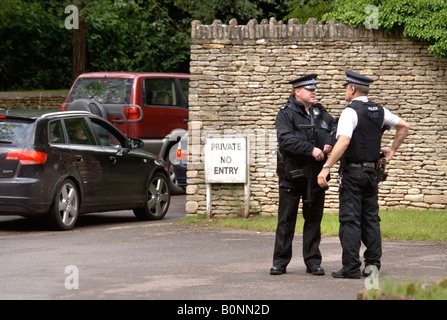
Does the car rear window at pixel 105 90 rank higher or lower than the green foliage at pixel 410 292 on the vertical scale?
higher

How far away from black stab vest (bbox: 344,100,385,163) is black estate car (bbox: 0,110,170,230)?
17.3 ft

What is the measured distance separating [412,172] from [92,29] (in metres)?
18.1

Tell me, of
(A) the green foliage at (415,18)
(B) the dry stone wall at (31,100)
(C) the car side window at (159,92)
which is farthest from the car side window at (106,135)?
(B) the dry stone wall at (31,100)

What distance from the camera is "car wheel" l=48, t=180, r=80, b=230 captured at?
44.2 feet

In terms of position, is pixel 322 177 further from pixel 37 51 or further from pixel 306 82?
pixel 37 51

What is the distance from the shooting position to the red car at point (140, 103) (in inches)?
755

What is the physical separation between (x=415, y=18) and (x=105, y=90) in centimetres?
706

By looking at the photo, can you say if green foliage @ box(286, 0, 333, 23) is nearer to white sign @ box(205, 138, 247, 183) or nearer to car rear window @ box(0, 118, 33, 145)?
white sign @ box(205, 138, 247, 183)

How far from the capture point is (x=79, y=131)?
47.2ft

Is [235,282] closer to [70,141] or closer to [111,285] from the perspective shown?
[111,285]

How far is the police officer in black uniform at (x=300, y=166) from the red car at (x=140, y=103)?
9.77m
